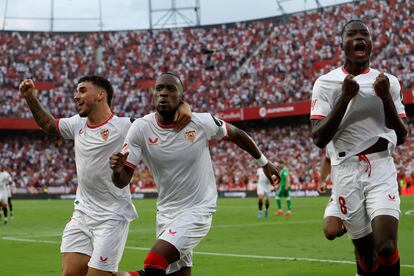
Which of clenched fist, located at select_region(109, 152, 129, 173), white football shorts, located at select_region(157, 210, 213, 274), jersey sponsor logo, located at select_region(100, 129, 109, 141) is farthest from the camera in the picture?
jersey sponsor logo, located at select_region(100, 129, 109, 141)

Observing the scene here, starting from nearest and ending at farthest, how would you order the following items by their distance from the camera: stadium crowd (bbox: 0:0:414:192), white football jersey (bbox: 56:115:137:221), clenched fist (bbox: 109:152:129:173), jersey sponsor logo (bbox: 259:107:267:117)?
clenched fist (bbox: 109:152:129:173) < white football jersey (bbox: 56:115:137:221) < stadium crowd (bbox: 0:0:414:192) < jersey sponsor logo (bbox: 259:107:267:117)

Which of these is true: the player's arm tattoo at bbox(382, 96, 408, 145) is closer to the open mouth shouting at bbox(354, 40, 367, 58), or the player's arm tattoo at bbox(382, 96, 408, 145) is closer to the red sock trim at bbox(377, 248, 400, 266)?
the open mouth shouting at bbox(354, 40, 367, 58)

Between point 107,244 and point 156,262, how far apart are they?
1116mm

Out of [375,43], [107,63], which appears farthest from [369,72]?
[107,63]

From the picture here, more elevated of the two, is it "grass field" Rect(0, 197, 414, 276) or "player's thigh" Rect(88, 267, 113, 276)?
"player's thigh" Rect(88, 267, 113, 276)

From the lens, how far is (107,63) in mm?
64375

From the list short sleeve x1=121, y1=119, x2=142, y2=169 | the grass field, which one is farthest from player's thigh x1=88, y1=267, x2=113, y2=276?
the grass field

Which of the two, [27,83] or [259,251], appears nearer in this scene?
[27,83]

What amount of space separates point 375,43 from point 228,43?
15547mm

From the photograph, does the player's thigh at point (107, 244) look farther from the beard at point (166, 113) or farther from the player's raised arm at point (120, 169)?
the beard at point (166, 113)

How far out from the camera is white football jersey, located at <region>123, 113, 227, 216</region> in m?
7.02

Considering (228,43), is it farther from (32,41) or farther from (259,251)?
(259,251)

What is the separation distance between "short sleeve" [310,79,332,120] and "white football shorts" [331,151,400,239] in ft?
1.73

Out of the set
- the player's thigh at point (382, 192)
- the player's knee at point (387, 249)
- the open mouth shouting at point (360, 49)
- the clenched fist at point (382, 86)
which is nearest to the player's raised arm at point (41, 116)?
the open mouth shouting at point (360, 49)
